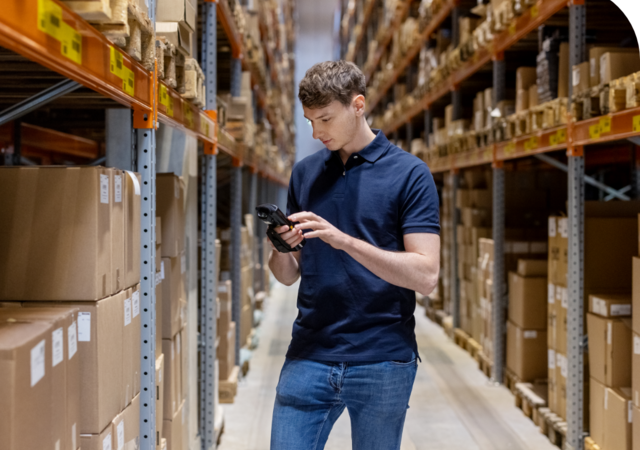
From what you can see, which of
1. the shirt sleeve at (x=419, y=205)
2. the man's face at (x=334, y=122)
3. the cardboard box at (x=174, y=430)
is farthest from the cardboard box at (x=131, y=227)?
the cardboard box at (x=174, y=430)

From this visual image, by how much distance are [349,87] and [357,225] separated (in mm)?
417

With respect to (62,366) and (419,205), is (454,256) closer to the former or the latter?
(419,205)

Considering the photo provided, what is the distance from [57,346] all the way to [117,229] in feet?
1.71

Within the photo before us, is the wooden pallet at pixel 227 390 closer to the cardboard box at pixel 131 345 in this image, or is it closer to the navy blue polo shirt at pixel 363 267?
the cardboard box at pixel 131 345

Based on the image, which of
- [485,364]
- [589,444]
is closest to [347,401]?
[589,444]

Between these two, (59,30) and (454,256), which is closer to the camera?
(59,30)

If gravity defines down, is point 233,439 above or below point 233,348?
below

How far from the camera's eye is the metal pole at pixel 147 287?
2.31m

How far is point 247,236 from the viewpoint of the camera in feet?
23.2

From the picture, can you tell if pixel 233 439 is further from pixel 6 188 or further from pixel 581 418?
pixel 6 188

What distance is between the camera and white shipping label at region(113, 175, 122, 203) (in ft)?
6.48

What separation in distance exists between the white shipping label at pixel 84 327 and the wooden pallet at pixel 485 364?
4.59 metres

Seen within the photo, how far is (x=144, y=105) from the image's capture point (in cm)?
218

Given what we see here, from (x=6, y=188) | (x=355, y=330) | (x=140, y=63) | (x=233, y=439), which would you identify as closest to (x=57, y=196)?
(x=6, y=188)
